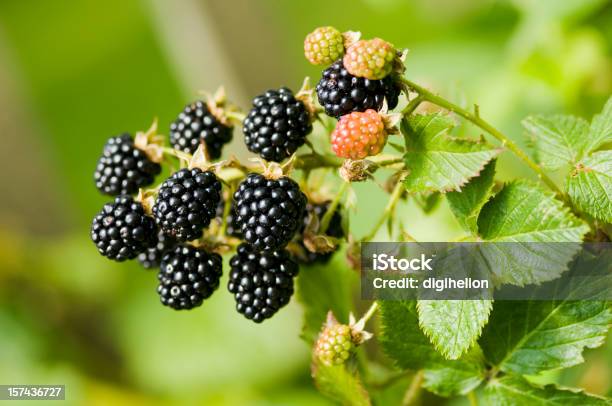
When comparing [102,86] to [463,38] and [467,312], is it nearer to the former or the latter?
[463,38]

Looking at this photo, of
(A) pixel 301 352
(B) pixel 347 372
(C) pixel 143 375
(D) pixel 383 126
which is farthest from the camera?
(C) pixel 143 375

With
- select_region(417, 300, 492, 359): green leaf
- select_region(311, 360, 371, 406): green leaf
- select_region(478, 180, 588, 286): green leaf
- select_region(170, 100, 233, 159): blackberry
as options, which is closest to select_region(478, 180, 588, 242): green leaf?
select_region(478, 180, 588, 286): green leaf

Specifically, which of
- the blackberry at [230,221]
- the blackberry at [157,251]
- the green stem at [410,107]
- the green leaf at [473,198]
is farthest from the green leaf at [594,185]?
the blackberry at [157,251]

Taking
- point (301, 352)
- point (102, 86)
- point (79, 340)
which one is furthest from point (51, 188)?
point (301, 352)

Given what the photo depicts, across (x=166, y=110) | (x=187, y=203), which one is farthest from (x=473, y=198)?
(x=166, y=110)

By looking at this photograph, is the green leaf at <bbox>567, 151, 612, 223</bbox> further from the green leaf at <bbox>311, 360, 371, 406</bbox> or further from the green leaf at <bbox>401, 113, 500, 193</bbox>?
the green leaf at <bbox>311, 360, 371, 406</bbox>

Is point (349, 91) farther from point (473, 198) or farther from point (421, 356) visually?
point (421, 356)
